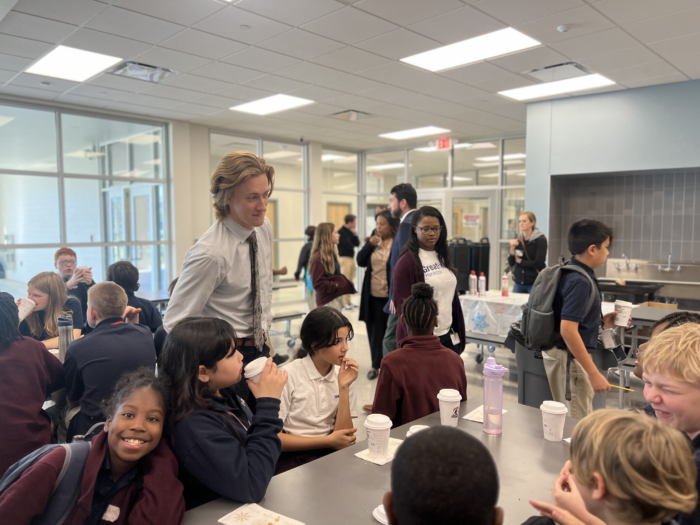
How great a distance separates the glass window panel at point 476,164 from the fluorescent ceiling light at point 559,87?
8.21 feet

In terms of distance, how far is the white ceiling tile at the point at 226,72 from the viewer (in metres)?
4.73

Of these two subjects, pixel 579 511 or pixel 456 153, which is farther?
pixel 456 153

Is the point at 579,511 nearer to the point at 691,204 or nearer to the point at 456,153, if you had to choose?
the point at 691,204

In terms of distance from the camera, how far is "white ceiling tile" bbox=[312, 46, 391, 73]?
171 inches

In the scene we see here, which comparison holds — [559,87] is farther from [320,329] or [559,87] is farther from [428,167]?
[320,329]

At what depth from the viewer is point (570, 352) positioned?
2.50m

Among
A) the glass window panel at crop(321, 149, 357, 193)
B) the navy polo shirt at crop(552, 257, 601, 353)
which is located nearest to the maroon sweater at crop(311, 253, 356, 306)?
the navy polo shirt at crop(552, 257, 601, 353)

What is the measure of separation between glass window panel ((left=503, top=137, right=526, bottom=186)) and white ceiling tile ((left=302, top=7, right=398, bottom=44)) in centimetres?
493

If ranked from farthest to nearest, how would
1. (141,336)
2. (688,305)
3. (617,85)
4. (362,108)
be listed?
1. (362,108)
2. (688,305)
3. (617,85)
4. (141,336)

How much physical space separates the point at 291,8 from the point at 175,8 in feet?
2.67

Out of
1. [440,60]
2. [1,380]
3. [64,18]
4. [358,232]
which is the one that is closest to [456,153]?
[358,232]

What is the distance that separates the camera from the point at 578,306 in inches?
92.8

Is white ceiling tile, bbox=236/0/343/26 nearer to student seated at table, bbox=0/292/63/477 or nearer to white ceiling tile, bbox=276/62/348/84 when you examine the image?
white ceiling tile, bbox=276/62/348/84

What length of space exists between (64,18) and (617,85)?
539 cm
